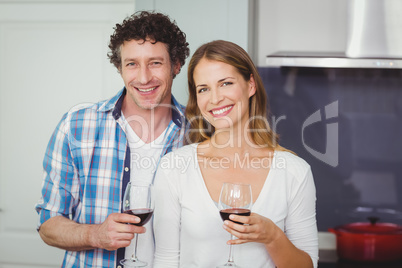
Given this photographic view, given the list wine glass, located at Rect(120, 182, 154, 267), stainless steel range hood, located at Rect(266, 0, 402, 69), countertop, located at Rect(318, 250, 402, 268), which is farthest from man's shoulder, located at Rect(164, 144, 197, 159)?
countertop, located at Rect(318, 250, 402, 268)

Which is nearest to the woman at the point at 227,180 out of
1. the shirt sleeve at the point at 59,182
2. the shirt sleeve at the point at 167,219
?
the shirt sleeve at the point at 167,219

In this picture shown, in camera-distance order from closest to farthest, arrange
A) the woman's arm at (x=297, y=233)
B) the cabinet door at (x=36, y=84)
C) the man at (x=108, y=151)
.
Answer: the woman's arm at (x=297, y=233)
the man at (x=108, y=151)
the cabinet door at (x=36, y=84)

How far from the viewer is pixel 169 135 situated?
1.93m

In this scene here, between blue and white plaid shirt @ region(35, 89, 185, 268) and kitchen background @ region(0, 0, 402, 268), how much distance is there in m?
1.06

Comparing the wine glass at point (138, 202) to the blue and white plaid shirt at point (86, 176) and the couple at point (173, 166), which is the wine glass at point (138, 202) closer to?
the couple at point (173, 166)

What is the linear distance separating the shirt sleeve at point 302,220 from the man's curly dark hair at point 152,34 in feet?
2.38

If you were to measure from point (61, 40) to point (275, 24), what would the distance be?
1.32m

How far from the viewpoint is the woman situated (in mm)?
1600

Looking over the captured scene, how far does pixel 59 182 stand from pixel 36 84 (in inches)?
51.2

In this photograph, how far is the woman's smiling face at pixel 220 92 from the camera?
1.69m

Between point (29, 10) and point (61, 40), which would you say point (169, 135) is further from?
point (29, 10)

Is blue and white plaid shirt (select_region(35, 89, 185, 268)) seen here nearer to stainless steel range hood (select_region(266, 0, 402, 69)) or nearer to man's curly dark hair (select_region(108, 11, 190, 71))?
man's curly dark hair (select_region(108, 11, 190, 71))

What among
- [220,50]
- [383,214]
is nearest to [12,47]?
[220,50]

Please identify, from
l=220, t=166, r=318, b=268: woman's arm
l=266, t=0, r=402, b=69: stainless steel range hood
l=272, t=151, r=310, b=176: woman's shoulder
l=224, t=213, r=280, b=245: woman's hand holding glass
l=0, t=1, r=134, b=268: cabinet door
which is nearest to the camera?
l=224, t=213, r=280, b=245: woman's hand holding glass
